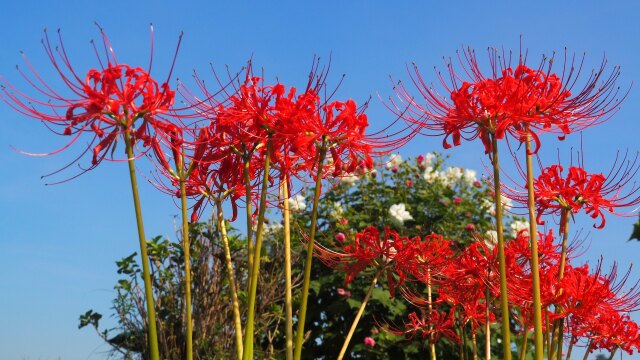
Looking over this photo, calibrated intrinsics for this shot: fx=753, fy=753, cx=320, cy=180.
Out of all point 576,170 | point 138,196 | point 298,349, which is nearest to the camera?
point 138,196

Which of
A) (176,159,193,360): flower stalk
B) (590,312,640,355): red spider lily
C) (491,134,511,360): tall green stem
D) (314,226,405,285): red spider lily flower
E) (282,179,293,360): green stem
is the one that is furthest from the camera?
(590,312,640,355): red spider lily

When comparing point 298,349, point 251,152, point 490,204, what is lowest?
point 298,349

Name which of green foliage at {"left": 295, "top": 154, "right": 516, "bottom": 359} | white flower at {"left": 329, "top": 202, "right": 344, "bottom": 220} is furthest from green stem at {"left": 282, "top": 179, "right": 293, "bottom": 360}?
white flower at {"left": 329, "top": 202, "right": 344, "bottom": 220}

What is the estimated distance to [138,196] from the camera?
228 centimetres

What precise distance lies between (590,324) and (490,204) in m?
5.49

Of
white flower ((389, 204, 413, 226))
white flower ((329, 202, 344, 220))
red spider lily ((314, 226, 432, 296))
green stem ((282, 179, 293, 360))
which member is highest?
white flower ((329, 202, 344, 220))

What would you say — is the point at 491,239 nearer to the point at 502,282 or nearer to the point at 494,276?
the point at 494,276

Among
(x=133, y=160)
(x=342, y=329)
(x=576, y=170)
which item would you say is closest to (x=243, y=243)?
(x=342, y=329)

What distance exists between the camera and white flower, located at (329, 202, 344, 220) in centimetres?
836

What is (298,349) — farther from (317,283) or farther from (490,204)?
(490,204)

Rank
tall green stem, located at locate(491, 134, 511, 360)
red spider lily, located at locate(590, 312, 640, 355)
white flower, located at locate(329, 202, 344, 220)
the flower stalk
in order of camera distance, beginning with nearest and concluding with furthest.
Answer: the flower stalk, tall green stem, located at locate(491, 134, 511, 360), red spider lily, located at locate(590, 312, 640, 355), white flower, located at locate(329, 202, 344, 220)

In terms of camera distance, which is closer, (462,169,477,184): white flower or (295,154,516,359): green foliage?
(295,154,516,359): green foliage

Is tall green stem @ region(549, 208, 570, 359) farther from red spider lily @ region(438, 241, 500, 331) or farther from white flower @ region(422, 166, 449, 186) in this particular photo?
white flower @ region(422, 166, 449, 186)

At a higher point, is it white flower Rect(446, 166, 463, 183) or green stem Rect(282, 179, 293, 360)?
white flower Rect(446, 166, 463, 183)
